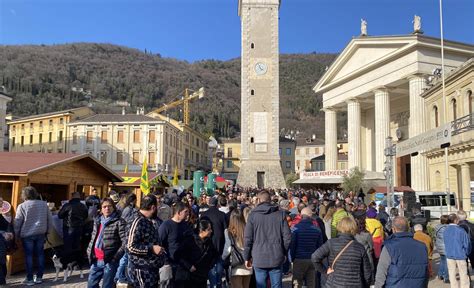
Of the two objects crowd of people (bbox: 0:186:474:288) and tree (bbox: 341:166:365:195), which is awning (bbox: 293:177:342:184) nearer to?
tree (bbox: 341:166:365:195)

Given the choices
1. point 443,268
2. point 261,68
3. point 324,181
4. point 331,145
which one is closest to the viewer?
point 443,268

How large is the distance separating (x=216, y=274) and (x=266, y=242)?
186 centimetres

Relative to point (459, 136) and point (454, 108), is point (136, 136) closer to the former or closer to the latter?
point (454, 108)

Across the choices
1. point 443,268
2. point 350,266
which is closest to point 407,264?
point 350,266

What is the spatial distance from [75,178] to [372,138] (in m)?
41.3

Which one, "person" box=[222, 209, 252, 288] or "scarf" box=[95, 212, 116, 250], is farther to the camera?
"person" box=[222, 209, 252, 288]

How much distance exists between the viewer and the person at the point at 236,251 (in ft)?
22.2

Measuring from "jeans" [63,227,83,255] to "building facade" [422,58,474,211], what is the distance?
62.8 feet

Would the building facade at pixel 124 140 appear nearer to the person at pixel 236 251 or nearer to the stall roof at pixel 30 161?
the stall roof at pixel 30 161

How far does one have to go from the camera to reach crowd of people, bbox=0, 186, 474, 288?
Answer: 4859 mm

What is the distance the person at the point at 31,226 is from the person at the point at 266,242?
462 cm

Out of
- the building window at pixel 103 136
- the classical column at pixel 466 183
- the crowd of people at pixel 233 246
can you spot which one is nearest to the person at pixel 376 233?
the crowd of people at pixel 233 246

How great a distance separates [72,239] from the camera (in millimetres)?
8961

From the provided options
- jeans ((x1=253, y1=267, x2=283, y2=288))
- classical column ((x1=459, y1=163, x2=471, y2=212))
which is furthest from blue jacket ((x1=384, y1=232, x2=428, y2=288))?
classical column ((x1=459, y1=163, x2=471, y2=212))
